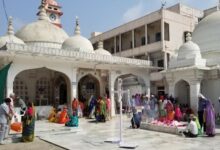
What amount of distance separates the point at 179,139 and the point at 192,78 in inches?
253

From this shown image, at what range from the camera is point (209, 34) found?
17.4m

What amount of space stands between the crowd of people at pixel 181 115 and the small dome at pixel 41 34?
7340 millimetres

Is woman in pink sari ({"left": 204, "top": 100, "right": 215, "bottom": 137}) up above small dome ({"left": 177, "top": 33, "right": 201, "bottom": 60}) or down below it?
below

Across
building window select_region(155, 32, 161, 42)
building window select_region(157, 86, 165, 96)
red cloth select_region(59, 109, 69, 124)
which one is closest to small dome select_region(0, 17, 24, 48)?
red cloth select_region(59, 109, 69, 124)

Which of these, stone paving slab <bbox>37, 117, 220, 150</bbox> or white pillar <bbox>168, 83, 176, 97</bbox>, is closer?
stone paving slab <bbox>37, 117, 220, 150</bbox>

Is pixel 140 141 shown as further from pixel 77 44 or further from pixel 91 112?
pixel 77 44

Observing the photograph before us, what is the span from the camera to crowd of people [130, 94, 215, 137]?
10.1 meters

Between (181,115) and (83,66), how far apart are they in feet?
22.3

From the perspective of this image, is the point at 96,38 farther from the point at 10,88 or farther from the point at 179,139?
the point at 179,139

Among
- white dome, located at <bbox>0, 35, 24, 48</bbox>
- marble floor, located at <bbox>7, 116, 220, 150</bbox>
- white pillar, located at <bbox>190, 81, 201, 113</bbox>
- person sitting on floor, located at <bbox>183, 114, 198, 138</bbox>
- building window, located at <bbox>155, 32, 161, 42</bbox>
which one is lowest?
marble floor, located at <bbox>7, 116, 220, 150</bbox>

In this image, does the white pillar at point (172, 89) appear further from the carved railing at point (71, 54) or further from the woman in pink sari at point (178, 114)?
the carved railing at point (71, 54)

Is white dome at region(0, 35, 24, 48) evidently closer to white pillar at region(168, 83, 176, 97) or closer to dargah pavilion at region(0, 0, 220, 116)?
dargah pavilion at region(0, 0, 220, 116)

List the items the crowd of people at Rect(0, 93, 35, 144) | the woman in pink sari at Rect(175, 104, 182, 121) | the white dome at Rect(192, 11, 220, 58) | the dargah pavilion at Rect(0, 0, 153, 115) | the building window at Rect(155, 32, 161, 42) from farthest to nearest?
1. the building window at Rect(155, 32, 161, 42)
2. the white dome at Rect(192, 11, 220, 58)
3. the dargah pavilion at Rect(0, 0, 153, 115)
4. the woman in pink sari at Rect(175, 104, 182, 121)
5. the crowd of people at Rect(0, 93, 35, 144)

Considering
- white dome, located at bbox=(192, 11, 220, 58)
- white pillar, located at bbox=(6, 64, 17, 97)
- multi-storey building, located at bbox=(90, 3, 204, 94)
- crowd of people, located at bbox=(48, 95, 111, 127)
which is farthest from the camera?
multi-storey building, located at bbox=(90, 3, 204, 94)
